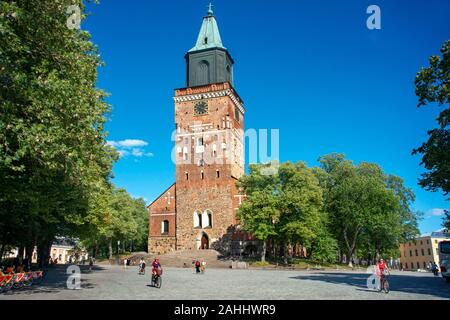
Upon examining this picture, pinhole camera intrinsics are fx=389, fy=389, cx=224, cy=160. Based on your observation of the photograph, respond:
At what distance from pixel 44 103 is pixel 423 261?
322ft

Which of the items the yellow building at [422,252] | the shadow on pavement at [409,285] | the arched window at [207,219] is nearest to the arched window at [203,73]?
the arched window at [207,219]

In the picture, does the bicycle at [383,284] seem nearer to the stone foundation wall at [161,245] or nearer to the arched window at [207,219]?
the arched window at [207,219]

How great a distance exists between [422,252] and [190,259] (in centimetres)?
6911

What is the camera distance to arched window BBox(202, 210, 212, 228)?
5441 cm

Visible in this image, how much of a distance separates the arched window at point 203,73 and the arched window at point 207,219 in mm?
19148

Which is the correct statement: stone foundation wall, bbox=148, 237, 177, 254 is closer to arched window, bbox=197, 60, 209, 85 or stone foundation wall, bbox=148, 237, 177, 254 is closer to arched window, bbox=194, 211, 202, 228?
arched window, bbox=194, 211, 202, 228

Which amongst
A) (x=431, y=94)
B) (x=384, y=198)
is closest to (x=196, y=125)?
(x=384, y=198)

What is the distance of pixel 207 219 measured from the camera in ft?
179

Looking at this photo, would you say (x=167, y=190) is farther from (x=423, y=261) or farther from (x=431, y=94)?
(x=423, y=261)

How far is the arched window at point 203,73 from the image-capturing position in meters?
57.6

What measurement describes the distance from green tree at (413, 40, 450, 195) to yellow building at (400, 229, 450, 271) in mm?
72201

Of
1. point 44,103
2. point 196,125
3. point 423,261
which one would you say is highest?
point 196,125

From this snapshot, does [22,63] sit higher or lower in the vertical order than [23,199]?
higher

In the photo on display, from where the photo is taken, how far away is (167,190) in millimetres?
57938
